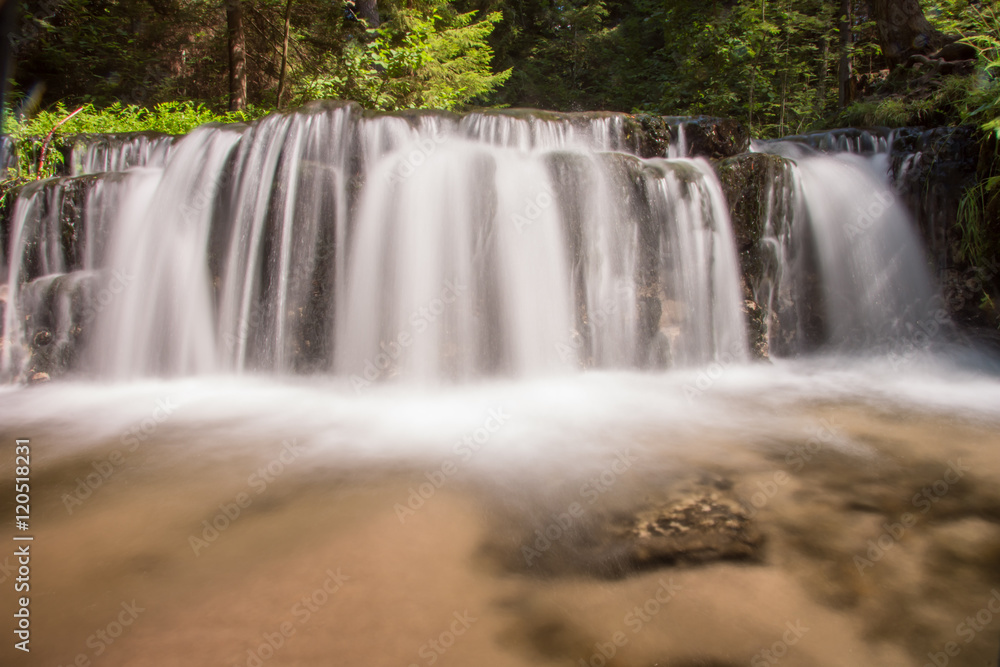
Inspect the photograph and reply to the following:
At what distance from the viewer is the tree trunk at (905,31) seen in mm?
9867

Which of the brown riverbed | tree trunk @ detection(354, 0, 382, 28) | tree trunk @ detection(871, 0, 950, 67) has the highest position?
tree trunk @ detection(354, 0, 382, 28)

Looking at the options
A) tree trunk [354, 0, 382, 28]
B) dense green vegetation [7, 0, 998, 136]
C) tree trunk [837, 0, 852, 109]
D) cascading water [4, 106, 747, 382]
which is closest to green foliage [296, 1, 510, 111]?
dense green vegetation [7, 0, 998, 136]

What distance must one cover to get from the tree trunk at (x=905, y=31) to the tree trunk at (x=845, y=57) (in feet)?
5.84

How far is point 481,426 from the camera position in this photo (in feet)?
13.3

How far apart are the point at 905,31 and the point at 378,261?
11.0m

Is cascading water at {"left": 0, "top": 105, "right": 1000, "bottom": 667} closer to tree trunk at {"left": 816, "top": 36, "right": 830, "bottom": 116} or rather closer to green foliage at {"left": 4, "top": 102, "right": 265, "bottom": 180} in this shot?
green foliage at {"left": 4, "top": 102, "right": 265, "bottom": 180}

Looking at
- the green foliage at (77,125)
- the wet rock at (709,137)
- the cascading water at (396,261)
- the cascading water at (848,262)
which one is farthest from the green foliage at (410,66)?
the cascading water at (848,262)

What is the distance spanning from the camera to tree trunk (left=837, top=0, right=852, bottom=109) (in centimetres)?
1205

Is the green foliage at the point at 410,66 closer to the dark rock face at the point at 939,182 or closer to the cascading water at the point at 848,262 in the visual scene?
the cascading water at the point at 848,262

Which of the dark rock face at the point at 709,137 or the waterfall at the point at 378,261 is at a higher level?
the dark rock face at the point at 709,137

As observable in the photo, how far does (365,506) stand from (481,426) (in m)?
1.37

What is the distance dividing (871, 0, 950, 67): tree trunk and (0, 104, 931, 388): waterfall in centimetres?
660

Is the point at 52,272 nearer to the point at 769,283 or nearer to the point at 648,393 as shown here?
the point at 648,393

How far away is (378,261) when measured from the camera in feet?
17.8
